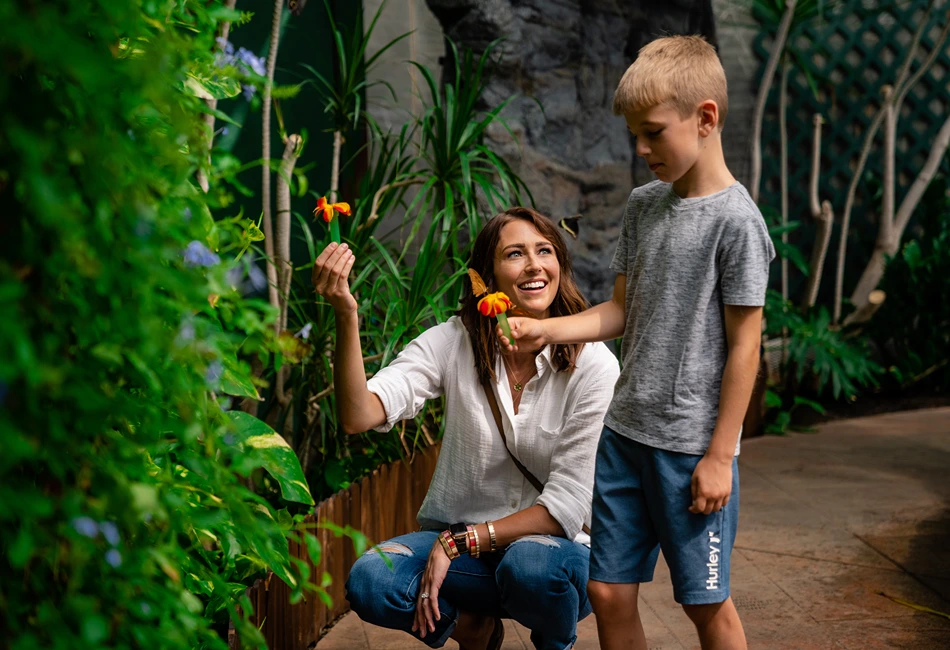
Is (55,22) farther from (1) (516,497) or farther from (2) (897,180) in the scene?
(2) (897,180)

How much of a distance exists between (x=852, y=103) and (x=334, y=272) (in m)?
4.93

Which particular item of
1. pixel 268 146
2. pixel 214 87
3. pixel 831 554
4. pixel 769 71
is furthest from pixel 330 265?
pixel 769 71

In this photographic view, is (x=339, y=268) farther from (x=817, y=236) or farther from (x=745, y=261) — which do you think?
(x=817, y=236)

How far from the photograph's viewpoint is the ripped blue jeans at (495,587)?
1828mm

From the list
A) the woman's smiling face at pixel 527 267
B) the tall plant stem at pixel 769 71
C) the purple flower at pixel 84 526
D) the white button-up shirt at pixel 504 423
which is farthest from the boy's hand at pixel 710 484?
the tall plant stem at pixel 769 71

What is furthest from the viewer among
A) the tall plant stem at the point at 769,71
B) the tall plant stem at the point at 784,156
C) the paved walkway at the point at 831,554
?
the tall plant stem at the point at 784,156

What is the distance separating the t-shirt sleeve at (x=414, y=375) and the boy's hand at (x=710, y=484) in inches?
25.1

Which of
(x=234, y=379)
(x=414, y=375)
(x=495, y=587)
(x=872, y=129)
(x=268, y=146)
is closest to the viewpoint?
(x=234, y=379)

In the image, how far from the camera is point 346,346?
1.80m

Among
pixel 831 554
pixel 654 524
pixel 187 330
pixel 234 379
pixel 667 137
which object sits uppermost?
pixel 667 137

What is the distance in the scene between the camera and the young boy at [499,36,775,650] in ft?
5.36

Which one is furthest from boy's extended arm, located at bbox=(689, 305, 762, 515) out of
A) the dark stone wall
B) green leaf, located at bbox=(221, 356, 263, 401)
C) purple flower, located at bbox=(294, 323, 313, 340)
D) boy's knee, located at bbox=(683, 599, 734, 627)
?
the dark stone wall

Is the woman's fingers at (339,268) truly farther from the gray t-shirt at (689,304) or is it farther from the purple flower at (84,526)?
the purple flower at (84,526)

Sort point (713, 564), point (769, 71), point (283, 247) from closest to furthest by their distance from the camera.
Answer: point (713, 564) < point (283, 247) < point (769, 71)
